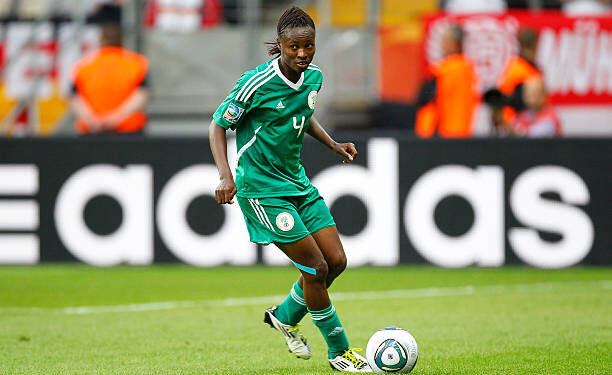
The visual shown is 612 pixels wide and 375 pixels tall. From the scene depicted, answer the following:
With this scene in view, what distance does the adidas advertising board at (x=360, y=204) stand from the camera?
11.8 meters

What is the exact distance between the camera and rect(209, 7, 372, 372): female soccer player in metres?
6.15

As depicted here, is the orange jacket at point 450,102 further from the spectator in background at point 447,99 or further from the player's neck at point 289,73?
the player's neck at point 289,73

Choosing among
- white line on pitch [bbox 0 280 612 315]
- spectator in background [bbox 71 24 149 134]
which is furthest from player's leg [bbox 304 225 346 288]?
spectator in background [bbox 71 24 149 134]

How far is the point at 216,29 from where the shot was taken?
15.4 metres

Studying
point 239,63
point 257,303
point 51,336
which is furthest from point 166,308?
point 239,63

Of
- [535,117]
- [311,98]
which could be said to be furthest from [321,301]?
[535,117]

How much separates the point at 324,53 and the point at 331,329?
9.45 metres

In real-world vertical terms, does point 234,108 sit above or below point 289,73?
below

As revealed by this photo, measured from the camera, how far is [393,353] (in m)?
5.96

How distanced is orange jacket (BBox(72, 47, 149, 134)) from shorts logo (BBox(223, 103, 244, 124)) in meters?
6.79

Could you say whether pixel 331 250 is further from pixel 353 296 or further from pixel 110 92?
pixel 110 92

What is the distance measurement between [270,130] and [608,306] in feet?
13.6

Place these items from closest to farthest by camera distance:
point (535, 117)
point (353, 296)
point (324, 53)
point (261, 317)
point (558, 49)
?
point (261, 317)
point (353, 296)
point (535, 117)
point (324, 53)
point (558, 49)

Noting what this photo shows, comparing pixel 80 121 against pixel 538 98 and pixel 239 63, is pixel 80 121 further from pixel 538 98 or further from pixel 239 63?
pixel 538 98
